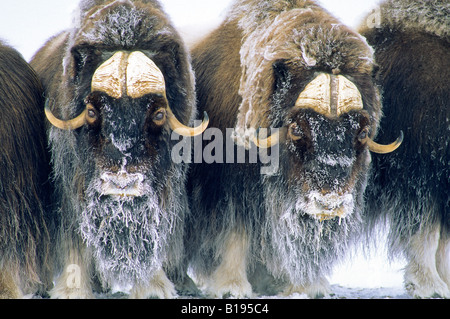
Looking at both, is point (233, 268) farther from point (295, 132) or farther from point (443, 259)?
point (443, 259)

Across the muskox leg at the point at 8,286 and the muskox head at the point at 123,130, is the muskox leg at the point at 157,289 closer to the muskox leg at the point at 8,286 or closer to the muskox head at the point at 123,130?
the muskox head at the point at 123,130

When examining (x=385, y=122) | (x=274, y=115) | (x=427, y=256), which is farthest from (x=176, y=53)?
(x=427, y=256)

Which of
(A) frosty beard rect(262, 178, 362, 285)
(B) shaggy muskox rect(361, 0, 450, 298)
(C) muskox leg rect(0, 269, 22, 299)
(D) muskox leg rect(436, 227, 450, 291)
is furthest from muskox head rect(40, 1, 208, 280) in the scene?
(D) muskox leg rect(436, 227, 450, 291)

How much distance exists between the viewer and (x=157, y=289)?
4645 mm

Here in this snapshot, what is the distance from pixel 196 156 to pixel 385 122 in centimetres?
128

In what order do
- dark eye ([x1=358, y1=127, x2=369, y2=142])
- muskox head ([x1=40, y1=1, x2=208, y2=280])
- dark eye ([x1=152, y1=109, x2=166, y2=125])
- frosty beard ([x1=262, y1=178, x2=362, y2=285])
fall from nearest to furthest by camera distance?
1. muskox head ([x1=40, y1=1, x2=208, y2=280])
2. dark eye ([x1=152, y1=109, x2=166, y2=125])
3. dark eye ([x1=358, y1=127, x2=369, y2=142])
4. frosty beard ([x1=262, y1=178, x2=362, y2=285])

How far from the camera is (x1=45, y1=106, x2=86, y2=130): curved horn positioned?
14.0ft

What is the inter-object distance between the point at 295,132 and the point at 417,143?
100 cm

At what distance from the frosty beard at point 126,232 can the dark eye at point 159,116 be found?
361 mm

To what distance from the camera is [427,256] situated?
4910 millimetres

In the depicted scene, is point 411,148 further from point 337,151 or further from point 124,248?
point 124,248

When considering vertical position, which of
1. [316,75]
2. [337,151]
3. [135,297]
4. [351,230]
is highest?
[316,75]

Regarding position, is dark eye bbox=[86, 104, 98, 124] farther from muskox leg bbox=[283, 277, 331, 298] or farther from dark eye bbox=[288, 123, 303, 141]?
muskox leg bbox=[283, 277, 331, 298]

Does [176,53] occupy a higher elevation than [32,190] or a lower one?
higher
